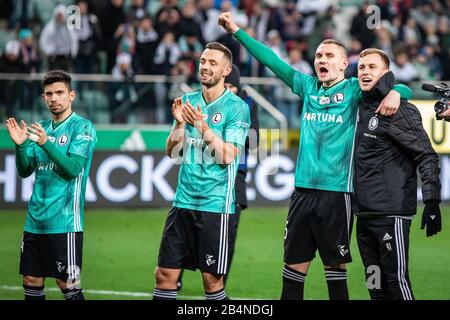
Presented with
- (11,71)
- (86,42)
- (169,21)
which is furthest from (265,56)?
(169,21)

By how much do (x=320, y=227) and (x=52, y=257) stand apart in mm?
2132

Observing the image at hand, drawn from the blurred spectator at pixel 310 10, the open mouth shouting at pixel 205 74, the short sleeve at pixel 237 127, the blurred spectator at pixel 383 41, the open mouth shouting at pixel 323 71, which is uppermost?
the blurred spectator at pixel 310 10

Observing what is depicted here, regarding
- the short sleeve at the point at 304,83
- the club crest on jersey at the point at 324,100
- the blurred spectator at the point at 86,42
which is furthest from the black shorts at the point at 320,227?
the blurred spectator at the point at 86,42

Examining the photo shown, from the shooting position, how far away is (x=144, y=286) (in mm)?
10273

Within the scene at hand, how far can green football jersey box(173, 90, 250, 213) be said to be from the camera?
7.52 metres

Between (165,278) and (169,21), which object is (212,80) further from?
(169,21)

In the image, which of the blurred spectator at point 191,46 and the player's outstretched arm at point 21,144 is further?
the blurred spectator at point 191,46

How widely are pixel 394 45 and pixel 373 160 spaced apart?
498 inches

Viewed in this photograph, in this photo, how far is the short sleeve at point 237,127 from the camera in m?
7.50

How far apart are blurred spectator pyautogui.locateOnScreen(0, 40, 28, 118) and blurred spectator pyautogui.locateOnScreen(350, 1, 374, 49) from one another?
269 inches

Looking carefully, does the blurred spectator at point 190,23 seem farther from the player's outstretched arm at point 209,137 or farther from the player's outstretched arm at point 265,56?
the player's outstretched arm at point 209,137

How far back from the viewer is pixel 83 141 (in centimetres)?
759

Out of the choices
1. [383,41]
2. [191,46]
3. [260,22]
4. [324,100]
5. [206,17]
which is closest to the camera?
[324,100]
